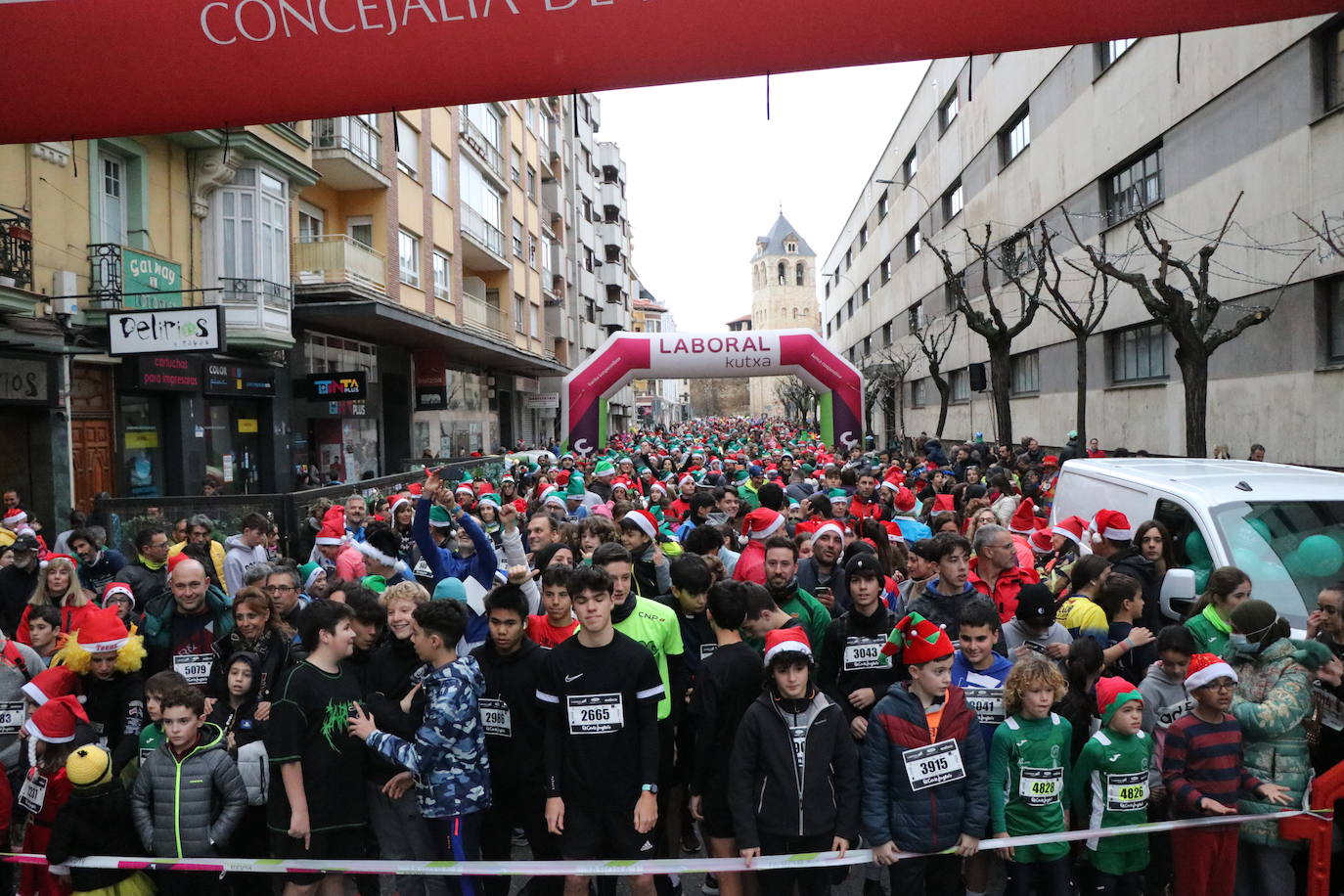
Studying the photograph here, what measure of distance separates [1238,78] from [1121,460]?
1020 cm

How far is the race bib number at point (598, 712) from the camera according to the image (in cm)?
388

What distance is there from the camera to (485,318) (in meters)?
31.8

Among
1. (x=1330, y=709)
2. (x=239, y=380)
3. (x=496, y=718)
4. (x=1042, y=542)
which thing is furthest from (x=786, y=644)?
(x=239, y=380)

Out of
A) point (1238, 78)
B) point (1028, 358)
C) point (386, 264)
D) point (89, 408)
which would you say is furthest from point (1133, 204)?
point (89, 408)

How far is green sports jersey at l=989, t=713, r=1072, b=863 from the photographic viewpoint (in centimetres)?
395

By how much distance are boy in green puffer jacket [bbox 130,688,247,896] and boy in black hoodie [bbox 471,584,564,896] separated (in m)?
1.15

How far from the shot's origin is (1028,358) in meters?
26.3

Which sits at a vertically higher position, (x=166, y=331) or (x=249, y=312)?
(x=249, y=312)

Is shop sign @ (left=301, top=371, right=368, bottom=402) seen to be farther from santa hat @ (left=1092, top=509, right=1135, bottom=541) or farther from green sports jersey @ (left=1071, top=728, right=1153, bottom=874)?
green sports jersey @ (left=1071, top=728, right=1153, bottom=874)

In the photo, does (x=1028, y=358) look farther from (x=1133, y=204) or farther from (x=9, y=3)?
(x=9, y=3)

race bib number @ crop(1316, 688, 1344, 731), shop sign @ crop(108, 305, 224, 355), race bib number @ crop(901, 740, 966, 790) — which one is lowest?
race bib number @ crop(901, 740, 966, 790)

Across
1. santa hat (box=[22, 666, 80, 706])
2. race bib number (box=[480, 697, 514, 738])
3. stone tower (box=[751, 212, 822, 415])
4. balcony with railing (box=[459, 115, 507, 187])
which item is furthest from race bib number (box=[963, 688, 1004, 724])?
stone tower (box=[751, 212, 822, 415])

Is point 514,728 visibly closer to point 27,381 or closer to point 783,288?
point 27,381

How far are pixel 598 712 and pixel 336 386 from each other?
16960mm
